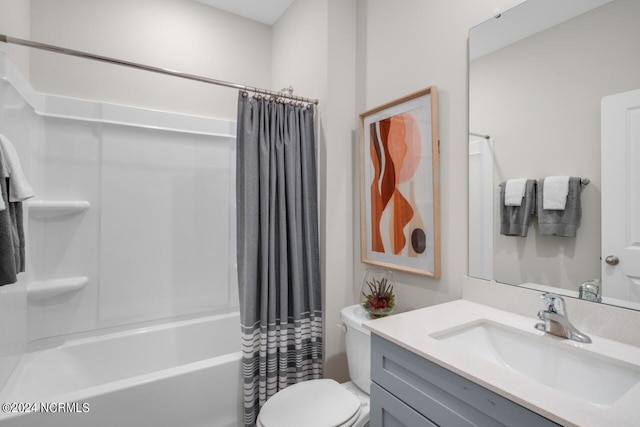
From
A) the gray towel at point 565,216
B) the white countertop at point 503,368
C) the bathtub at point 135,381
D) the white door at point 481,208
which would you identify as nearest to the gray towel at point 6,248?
the bathtub at point 135,381

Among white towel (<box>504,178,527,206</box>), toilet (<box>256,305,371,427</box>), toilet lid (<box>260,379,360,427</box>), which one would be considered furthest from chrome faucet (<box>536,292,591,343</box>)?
Result: toilet lid (<box>260,379,360,427</box>)

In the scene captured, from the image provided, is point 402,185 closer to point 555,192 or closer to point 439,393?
point 555,192

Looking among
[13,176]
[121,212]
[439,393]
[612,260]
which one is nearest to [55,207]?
[121,212]

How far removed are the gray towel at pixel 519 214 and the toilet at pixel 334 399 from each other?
754 mm

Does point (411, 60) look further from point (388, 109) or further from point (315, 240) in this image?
point (315, 240)

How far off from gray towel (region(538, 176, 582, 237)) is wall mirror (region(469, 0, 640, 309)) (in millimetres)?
19

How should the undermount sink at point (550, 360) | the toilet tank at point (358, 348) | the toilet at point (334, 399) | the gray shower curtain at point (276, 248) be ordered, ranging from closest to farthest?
the undermount sink at point (550, 360)
the toilet at point (334, 399)
the toilet tank at point (358, 348)
the gray shower curtain at point (276, 248)

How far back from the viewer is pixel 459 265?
1.41 metres

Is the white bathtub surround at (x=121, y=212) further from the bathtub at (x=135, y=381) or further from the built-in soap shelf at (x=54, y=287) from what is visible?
the bathtub at (x=135, y=381)

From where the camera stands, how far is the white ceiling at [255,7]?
7.82 ft

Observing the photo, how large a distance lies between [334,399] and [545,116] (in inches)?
56.1

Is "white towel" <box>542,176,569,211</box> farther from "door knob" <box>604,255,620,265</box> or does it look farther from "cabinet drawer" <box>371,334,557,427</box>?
"cabinet drawer" <box>371,334,557,427</box>

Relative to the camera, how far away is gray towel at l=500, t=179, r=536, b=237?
118cm

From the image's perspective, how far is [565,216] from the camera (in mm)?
1088
